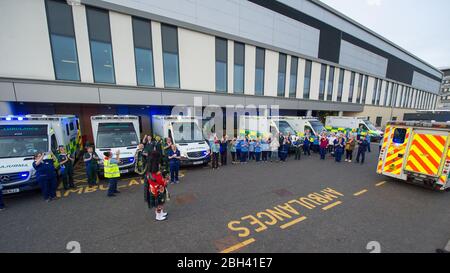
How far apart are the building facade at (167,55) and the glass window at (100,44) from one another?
5 centimetres

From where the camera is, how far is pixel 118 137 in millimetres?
8211

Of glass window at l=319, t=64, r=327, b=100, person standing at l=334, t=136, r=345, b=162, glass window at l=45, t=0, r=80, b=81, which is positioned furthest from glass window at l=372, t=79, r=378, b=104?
glass window at l=45, t=0, r=80, b=81

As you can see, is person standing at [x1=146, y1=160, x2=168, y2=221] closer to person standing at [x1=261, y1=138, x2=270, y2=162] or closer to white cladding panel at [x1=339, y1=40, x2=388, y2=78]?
person standing at [x1=261, y1=138, x2=270, y2=162]

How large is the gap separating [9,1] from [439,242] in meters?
18.6

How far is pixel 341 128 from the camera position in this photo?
1809cm

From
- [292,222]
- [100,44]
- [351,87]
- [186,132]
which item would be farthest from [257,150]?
[351,87]

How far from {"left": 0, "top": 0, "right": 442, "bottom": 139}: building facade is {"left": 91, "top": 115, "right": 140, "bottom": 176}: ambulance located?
3.75 meters

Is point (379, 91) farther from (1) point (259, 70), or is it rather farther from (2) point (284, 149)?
(2) point (284, 149)

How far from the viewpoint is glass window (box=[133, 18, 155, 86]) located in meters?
11.7

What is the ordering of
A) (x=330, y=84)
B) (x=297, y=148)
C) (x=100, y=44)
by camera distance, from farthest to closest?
(x=330, y=84) → (x=297, y=148) → (x=100, y=44)

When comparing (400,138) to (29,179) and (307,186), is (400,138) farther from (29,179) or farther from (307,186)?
(29,179)

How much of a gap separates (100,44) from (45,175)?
9.10m

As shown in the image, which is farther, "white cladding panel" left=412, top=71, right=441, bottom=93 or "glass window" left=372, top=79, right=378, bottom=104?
"white cladding panel" left=412, top=71, right=441, bottom=93

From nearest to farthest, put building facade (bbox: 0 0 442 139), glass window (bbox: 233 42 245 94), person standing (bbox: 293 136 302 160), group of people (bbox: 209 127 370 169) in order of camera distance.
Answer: building facade (bbox: 0 0 442 139), group of people (bbox: 209 127 370 169), person standing (bbox: 293 136 302 160), glass window (bbox: 233 42 245 94)
